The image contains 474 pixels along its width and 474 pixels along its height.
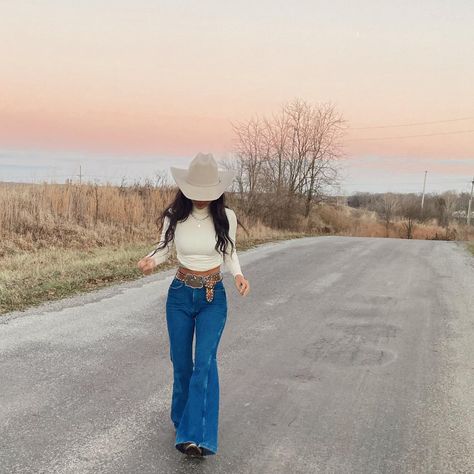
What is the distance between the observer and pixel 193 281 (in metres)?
3.16

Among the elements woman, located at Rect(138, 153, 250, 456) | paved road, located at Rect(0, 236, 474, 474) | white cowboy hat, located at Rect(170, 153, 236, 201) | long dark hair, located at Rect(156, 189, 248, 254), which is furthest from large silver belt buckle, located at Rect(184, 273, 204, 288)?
paved road, located at Rect(0, 236, 474, 474)

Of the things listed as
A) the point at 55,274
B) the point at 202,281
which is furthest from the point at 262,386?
the point at 55,274

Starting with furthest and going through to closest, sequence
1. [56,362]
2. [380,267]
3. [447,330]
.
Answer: [380,267]
[447,330]
[56,362]

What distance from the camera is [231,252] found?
10.9ft

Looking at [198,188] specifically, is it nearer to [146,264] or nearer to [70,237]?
[146,264]

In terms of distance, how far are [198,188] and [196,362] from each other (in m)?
1.07

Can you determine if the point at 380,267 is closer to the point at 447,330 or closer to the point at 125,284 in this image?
the point at 447,330

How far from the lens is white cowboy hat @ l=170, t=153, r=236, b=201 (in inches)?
122

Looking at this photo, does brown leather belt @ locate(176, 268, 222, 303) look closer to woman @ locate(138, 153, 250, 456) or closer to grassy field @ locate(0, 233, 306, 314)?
woman @ locate(138, 153, 250, 456)

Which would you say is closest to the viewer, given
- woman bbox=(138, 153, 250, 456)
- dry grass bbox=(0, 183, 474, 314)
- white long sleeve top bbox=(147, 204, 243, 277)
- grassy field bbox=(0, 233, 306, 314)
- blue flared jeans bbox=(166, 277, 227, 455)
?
blue flared jeans bbox=(166, 277, 227, 455)

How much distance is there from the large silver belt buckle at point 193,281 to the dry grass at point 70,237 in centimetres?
389

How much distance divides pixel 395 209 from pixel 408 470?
50867mm

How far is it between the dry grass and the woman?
3809 millimetres

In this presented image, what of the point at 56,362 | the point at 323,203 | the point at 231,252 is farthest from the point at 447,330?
the point at 323,203
